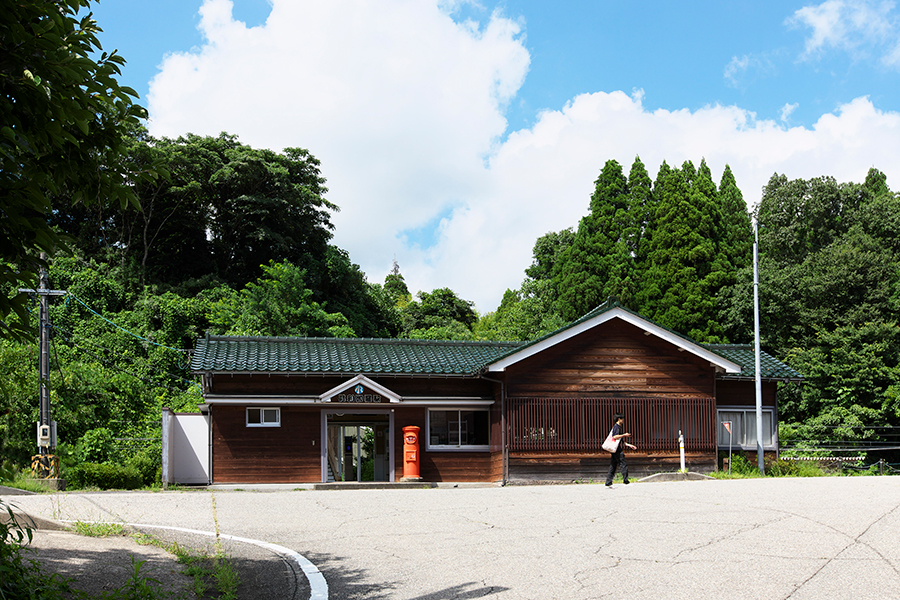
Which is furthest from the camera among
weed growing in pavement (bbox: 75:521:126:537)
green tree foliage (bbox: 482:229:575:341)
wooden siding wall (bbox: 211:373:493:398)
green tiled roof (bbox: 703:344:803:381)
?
green tree foliage (bbox: 482:229:575:341)

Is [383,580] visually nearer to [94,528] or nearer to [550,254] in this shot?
[94,528]

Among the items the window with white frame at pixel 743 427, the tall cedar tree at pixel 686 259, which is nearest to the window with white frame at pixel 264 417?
the window with white frame at pixel 743 427

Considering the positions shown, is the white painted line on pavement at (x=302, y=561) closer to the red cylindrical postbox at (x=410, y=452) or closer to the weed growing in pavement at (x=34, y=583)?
the weed growing in pavement at (x=34, y=583)

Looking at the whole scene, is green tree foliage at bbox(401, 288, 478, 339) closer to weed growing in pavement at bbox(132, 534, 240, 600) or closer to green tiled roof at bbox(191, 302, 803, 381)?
green tiled roof at bbox(191, 302, 803, 381)

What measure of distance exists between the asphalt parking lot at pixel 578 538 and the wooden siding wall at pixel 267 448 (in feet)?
19.0

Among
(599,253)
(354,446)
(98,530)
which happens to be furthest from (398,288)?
(98,530)

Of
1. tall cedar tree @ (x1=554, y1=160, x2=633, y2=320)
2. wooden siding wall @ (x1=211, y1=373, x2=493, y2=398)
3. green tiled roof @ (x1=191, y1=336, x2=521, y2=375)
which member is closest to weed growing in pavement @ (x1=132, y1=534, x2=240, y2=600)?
wooden siding wall @ (x1=211, y1=373, x2=493, y2=398)

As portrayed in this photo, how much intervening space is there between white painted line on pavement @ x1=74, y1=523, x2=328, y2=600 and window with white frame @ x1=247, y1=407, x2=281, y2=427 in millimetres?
10900

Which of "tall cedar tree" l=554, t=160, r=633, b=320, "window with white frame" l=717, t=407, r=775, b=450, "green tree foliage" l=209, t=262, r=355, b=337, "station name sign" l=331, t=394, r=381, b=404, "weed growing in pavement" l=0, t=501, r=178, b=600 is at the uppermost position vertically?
"tall cedar tree" l=554, t=160, r=633, b=320

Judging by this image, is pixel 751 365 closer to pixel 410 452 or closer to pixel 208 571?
pixel 410 452

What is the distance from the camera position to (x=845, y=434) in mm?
34812

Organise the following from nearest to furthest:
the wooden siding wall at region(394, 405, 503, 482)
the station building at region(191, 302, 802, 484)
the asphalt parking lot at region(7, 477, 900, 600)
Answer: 1. the asphalt parking lot at region(7, 477, 900, 600)
2. the station building at region(191, 302, 802, 484)
3. the wooden siding wall at region(394, 405, 503, 482)

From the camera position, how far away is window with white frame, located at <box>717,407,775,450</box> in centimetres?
2492

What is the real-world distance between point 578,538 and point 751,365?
18.7m
